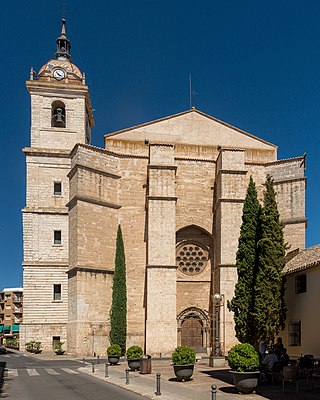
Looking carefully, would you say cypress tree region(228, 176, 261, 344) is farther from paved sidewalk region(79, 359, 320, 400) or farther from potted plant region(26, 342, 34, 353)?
potted plant region(26, 342, 34, 353)

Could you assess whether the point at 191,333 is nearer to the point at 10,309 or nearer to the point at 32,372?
the point at 32,372

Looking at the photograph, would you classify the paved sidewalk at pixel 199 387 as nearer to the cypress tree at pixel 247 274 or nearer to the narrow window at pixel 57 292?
the cypress tree at pixel 247 274

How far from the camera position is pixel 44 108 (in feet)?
112

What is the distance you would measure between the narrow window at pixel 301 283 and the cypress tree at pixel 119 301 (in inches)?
447

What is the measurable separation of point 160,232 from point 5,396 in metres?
16.6

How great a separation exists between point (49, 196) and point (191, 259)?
10000 mm

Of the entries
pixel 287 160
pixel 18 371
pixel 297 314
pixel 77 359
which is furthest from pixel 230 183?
pixel 18 371

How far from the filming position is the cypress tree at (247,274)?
2028 cm

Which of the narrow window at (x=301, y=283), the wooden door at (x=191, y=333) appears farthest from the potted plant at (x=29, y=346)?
the narrow window at (x=301, y=283)

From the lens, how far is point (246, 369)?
41.6 feet

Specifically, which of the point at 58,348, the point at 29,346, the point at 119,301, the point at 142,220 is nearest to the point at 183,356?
the point at 119,301

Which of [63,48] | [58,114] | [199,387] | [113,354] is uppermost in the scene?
[63,48]

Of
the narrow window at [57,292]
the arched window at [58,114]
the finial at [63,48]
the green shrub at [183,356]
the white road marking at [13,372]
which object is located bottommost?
the white road marking at [13,372]

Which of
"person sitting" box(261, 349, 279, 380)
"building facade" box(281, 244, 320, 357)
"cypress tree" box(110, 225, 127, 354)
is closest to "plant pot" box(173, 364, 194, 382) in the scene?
"person sitting" box(261, 349, 279, 380)
